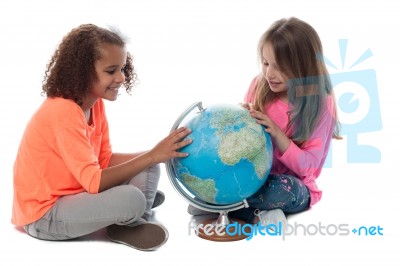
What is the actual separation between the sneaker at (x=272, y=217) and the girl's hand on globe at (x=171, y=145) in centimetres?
76

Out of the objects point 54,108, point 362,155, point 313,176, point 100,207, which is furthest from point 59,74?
point 362,155

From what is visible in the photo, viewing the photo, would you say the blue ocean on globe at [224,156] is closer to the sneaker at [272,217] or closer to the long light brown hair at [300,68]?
the sneaker at [272,217]

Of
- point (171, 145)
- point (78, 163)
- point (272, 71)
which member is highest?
point (272, 71)

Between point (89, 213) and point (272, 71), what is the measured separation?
1497 millimetres

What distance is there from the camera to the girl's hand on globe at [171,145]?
130 inches

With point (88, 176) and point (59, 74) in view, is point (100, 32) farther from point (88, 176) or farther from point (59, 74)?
point (88, 176)

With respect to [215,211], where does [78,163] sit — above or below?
above

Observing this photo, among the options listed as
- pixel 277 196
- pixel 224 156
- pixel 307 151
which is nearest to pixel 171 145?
pixel 224 156

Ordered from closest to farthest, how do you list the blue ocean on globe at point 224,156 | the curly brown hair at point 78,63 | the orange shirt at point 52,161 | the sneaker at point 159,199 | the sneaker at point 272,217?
the blue ocean on globe at point 224,156, the orange shirt at point 52,161, the curly brown hair at point 78,63, the sneaker at point 272,217, the sneaker at point 159,199

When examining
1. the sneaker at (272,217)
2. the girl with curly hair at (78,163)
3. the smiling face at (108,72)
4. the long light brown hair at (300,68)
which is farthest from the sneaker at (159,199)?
the long light brown hair at (300,68)

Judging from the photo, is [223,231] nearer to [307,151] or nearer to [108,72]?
[307,151]

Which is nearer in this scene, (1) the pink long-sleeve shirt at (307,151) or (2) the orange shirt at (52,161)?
(2) the orange shirt at (52,161)

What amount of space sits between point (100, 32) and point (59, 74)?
37 cm

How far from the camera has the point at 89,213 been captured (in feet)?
11.1
